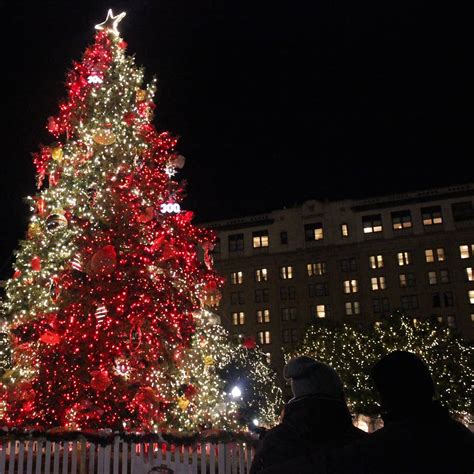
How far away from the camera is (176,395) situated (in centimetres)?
1384

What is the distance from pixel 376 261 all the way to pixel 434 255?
23.8 feet

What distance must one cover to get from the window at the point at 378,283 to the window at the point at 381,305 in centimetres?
148

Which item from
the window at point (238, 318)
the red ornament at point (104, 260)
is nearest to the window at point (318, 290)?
the window at point (238, 318)

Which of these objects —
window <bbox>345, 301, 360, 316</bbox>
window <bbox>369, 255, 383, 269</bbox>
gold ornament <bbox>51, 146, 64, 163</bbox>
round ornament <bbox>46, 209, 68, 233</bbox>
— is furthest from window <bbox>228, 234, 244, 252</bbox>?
round ornament <bbox>46, 209, 68, 233</bbox>

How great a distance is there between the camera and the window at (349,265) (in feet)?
227

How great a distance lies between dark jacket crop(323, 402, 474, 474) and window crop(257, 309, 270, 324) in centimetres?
6935

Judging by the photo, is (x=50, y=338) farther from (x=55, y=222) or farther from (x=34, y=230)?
(x=34, y=230)

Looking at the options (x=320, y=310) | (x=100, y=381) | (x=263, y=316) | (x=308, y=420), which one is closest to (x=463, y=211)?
(x=320, y=310)

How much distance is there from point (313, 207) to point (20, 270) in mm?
61834

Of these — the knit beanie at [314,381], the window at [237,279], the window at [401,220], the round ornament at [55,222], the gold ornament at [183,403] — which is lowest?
the knit beanie at [314,381]

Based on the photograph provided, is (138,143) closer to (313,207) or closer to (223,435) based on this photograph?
(223,435)

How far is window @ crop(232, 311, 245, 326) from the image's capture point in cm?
7131

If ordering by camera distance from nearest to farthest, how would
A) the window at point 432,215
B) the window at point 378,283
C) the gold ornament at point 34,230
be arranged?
the gold ornament at point 34,230
the window at point 432,215
the window at point 378,283

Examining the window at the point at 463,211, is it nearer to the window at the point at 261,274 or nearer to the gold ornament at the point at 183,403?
the window at the point at 261,274
